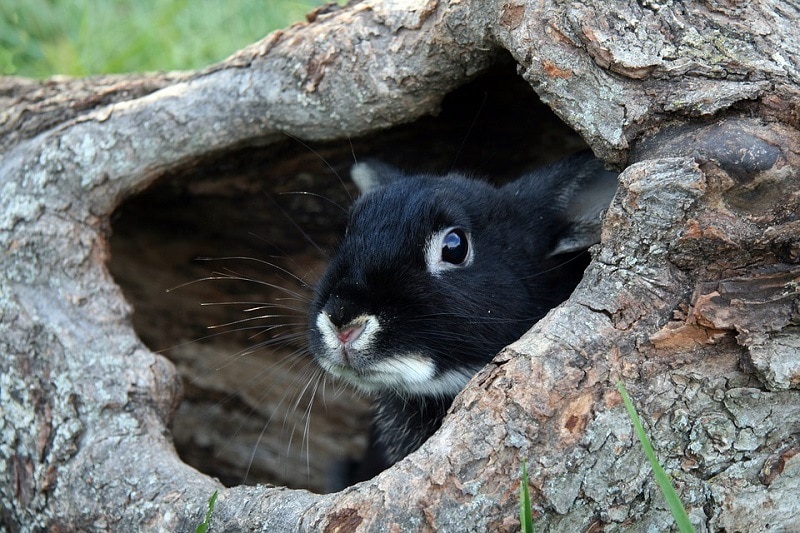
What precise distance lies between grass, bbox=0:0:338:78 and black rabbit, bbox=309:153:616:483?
8.56 ft

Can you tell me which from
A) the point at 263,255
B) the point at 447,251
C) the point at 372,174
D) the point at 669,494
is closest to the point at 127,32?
the point at 263,255

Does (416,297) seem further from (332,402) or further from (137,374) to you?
(332,402)

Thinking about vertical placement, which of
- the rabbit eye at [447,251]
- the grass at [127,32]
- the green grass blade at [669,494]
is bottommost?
the green grass blade at [669,494]

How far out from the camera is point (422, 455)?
8.19 feet

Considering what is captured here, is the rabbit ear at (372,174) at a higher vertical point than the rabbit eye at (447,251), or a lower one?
higher

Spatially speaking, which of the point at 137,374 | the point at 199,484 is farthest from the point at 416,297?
the point at 137,374

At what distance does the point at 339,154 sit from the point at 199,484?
1.75 metres

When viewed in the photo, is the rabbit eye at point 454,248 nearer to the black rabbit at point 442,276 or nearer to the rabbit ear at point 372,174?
the black rabbit at point 442,276

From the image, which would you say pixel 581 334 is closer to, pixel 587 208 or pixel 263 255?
pixel 587 208

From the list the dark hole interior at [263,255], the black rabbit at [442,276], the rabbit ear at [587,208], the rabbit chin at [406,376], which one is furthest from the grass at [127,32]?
the rabbit chin at [406,376]

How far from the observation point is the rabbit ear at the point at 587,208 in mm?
3314

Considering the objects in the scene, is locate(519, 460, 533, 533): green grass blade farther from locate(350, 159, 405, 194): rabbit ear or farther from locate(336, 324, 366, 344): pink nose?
locate(350, 159, 405, 194): rabbit ear

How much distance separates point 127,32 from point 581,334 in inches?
180

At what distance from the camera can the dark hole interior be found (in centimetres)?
413
